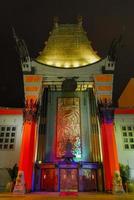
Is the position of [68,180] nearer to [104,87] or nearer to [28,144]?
[28,144]

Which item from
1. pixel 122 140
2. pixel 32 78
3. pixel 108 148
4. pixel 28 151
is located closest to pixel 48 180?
pixel 28 151

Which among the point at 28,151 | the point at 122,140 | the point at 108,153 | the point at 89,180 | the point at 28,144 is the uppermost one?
the point at 122,140

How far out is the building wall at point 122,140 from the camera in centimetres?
1289

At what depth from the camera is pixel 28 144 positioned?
38.5 ft

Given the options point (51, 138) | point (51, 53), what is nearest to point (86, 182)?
point (51, 138)

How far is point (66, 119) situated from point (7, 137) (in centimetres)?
406

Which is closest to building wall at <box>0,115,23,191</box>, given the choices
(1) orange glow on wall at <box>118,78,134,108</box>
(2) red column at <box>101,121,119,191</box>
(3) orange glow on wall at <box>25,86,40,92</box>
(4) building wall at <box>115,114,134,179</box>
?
(3) orange glow on wall at <box>25,86,40,92</box>

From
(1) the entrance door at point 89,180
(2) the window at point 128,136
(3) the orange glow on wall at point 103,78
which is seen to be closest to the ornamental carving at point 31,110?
(3) the orange glow on wall at point 103,78

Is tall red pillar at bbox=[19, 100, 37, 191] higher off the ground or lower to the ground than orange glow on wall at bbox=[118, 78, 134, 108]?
lower

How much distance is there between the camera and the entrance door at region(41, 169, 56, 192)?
11.6 m

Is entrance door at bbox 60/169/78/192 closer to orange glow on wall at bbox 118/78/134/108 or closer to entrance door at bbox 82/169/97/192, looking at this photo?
entrance door at bbox 82/169/97/192

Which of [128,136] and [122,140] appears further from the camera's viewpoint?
[128,136]

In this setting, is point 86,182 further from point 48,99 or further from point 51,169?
point 48,99

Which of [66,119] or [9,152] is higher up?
[66,119]
